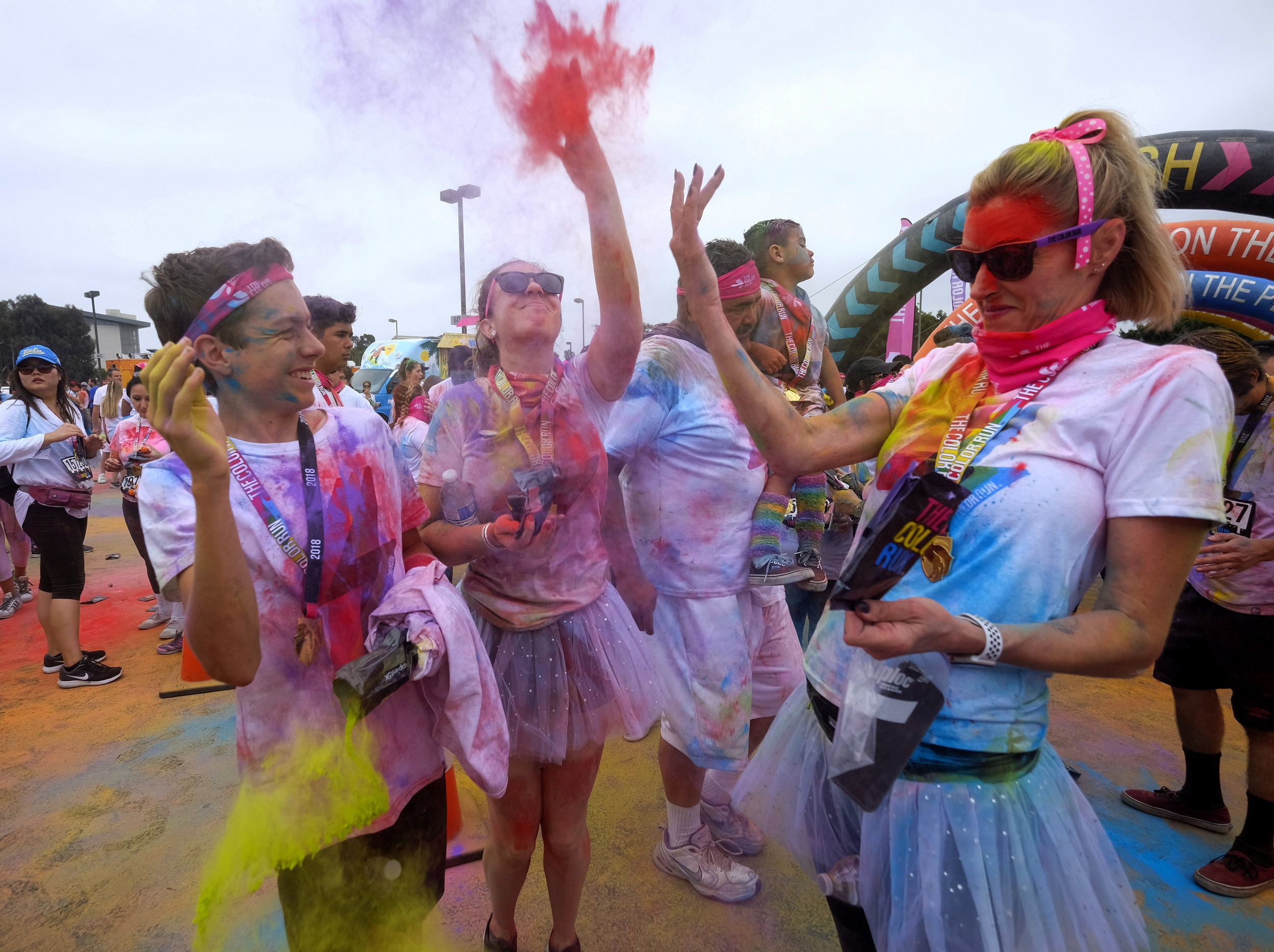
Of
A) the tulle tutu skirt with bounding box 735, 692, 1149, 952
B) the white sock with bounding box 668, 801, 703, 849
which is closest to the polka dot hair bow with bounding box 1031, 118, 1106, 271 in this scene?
the tulle tutu skirt with bounding box 735, 692, 1149, 952

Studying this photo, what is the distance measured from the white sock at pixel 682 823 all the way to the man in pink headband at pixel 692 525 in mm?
264

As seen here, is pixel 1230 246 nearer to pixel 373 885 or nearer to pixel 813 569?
pixel 813 569

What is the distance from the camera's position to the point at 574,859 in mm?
2092

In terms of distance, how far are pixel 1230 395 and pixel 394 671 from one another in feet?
5.60

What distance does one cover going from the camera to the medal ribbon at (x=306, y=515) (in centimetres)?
146

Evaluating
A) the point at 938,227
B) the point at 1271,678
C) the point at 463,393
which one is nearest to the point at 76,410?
the point at 463,393

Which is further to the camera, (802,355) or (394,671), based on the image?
(802,355)

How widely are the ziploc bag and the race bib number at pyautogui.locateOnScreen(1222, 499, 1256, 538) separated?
2.65 m

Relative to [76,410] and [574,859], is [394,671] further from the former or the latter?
[76,410]

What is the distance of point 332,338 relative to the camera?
3.16 meters

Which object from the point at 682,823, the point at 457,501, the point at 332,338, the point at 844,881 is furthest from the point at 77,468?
the point at 844,881

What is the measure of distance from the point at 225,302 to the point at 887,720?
1639 mm

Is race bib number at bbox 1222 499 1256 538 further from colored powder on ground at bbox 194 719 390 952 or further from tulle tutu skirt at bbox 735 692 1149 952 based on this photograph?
colored powder on ground at bbox 194 719 390 952

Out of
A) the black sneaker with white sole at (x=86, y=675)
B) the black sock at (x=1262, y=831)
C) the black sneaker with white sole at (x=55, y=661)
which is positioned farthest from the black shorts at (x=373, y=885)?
the black sneaker with white sole at (x=55, y=661)
